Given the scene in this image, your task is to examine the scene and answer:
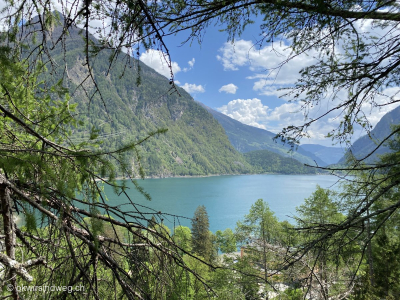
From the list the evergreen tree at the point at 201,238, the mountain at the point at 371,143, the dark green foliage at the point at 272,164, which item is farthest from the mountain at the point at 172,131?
the mountain at the point at 371,143

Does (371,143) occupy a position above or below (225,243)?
above

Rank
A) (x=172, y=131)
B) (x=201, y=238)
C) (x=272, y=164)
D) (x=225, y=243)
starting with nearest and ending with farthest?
(x=201, y=238) → (x=225, y=243) → (x=272, y=164) → (x=172, y=131)

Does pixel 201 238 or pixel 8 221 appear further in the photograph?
pixel 201 238

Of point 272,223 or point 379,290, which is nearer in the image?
point 379,290

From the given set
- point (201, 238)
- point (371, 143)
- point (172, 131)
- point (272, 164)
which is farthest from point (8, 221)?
point (172, 131)

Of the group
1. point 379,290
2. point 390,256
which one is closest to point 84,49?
point 379,290

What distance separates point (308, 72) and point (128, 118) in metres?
154

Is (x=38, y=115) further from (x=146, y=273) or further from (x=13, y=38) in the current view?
(x=146, y=273)

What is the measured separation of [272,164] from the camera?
150375 millimetres

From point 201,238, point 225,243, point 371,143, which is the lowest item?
point 225,243

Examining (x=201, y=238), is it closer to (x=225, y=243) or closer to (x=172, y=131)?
(x=225, y=243)

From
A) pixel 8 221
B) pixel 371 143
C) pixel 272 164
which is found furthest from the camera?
pixel 272 164

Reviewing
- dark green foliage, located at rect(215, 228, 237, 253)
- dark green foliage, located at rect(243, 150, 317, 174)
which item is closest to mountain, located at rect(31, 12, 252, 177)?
dark green foliage, located at rect(243, 150, 317, 174)

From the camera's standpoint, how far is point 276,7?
1.53m
